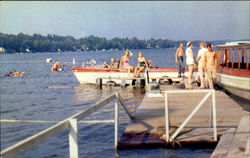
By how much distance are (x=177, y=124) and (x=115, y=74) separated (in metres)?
16.2

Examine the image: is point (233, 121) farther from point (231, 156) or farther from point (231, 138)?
point (231, 156)

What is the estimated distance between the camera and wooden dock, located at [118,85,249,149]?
8.27 m

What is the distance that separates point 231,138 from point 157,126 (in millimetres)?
2432

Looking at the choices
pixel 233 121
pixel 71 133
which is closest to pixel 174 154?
pixel 233 121

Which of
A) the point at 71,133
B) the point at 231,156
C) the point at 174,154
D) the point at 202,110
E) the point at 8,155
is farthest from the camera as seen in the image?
the point at 202,110

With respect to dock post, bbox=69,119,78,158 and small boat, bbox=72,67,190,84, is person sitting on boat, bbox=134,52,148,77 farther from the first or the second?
dock post, bbox=69,119,78,158

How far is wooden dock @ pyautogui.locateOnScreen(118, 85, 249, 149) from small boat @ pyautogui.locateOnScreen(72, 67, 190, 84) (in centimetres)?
1070

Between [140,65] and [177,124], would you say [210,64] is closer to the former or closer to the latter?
[177,124]

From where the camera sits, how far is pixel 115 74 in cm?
2566

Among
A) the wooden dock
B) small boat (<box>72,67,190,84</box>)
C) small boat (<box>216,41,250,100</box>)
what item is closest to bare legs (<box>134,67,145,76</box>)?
small boat (<box>72,67,190,84</box>)

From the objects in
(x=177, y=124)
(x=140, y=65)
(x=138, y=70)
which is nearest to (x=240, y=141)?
(x=177, y=124)

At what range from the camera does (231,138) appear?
7.34m

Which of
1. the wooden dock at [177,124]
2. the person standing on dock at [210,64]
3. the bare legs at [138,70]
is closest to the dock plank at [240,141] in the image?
the wooden dock at [177,124]

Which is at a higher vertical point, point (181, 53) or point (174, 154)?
point (181, 53)
